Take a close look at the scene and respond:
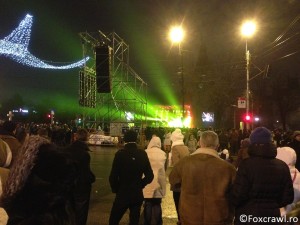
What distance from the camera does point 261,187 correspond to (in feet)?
13.8

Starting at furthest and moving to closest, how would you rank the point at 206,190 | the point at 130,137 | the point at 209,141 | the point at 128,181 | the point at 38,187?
the point at 130,137
the point at 128,181
the point at 209,141
the point at 206,190
the point at 38,187

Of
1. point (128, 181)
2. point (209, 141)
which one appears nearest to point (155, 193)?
point (128, 181)

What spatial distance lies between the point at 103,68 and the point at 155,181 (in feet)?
72.9

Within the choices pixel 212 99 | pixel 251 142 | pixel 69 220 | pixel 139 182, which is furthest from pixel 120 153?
pixel 212 99

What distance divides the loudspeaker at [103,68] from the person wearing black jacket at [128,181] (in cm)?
2267

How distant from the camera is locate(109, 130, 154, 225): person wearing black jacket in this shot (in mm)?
5797

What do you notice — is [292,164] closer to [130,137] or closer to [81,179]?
[130,137]

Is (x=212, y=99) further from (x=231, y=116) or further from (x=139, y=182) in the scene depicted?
(x=139, y=182)

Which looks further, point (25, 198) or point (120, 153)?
point (120, 153)

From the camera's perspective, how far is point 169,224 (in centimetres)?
788

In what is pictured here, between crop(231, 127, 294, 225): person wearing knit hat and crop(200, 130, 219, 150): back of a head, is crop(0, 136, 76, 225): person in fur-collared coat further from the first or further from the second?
crop(200, 130, 219, 150): back of a head

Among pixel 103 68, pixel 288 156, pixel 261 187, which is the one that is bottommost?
pixel 261 187

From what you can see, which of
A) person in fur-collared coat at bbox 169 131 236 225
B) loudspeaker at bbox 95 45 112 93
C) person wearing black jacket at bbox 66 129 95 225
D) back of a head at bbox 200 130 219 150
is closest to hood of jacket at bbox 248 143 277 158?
person in fur-collared coat at bbox 169 131 236 225

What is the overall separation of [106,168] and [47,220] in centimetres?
1495
